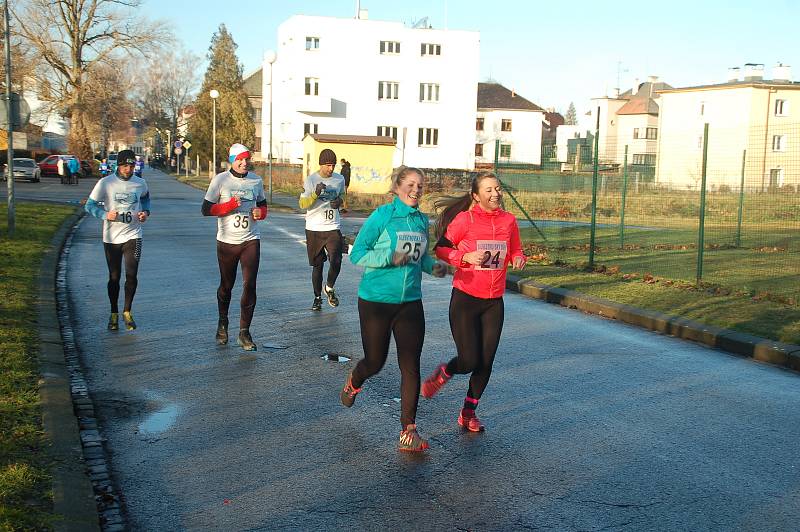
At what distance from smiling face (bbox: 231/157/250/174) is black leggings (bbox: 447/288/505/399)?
3602mm

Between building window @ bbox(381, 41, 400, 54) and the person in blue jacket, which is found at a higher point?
building window @ bbox(381, 41, 400, 54)

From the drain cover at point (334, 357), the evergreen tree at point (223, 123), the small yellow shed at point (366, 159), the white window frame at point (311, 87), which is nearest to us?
the drain cover at point (334, 357)

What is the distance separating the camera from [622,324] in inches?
439

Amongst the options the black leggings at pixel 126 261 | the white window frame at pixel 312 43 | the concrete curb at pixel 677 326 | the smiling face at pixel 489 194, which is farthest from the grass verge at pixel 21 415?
the white window frame at pixel 312 43

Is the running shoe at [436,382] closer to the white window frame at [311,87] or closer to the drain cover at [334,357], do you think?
the drain cover at [334,357]

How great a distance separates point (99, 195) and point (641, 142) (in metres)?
94.4

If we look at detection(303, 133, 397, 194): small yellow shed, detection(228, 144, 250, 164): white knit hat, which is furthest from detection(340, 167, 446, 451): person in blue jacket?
detection(303, 133, 397, 194): small yellow shed

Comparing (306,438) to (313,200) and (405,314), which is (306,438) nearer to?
(405,314)

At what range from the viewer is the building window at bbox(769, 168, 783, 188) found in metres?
15.6

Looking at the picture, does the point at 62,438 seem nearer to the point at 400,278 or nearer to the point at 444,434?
the point at 400,278

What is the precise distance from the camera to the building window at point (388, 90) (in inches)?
2712

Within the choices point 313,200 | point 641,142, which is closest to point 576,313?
point 313,200

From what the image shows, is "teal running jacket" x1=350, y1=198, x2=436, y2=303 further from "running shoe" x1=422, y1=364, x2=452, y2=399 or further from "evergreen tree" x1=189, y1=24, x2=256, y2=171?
"evergreen tree" x1=189, y1=24, x2=256, y2=171

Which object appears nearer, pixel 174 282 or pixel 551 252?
pixel 174 282
